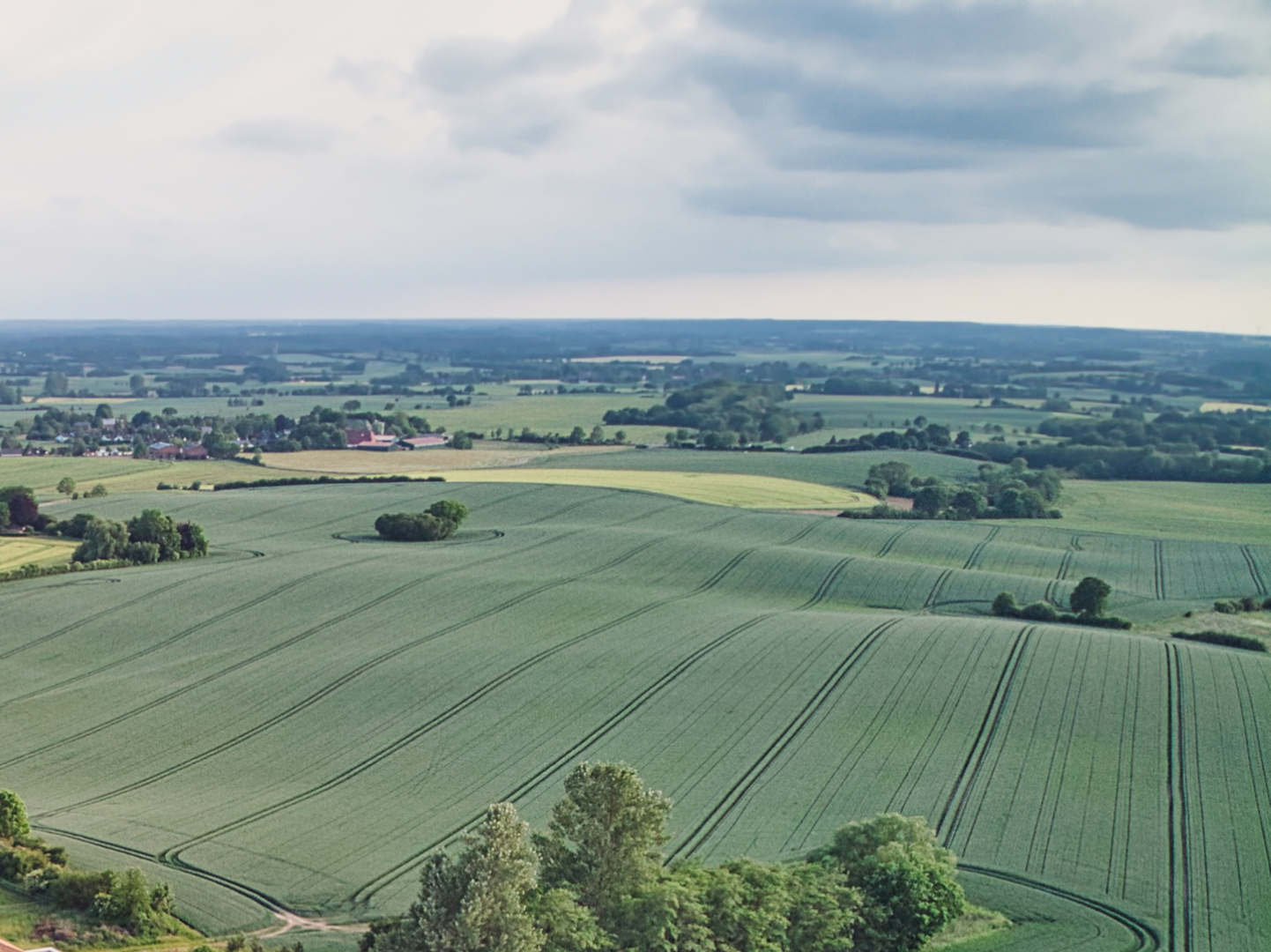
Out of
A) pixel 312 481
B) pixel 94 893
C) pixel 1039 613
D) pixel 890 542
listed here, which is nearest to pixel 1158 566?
pixel 890 542

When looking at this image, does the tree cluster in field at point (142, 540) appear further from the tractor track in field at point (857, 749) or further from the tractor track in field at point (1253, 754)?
the tractor track in field at point (1253, 754)

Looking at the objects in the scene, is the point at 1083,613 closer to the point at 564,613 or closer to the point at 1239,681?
the point at 1239,681


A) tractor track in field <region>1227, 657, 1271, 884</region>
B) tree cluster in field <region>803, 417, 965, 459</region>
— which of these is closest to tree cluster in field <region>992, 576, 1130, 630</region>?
tractor track in field <region>1227, 657, 1271, 884</region>

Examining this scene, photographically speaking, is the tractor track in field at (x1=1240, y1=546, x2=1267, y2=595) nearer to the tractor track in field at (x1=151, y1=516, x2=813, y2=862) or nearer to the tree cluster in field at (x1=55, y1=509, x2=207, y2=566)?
the tractor track in field at (x1=151, y1=516, x2=813, y2=862)

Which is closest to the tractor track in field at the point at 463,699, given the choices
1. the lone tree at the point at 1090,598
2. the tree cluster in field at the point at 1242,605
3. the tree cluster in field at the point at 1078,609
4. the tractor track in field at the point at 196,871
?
the tractor track in field at the point at 196,871

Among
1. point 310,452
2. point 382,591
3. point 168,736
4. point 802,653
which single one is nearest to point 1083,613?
point 802,653
